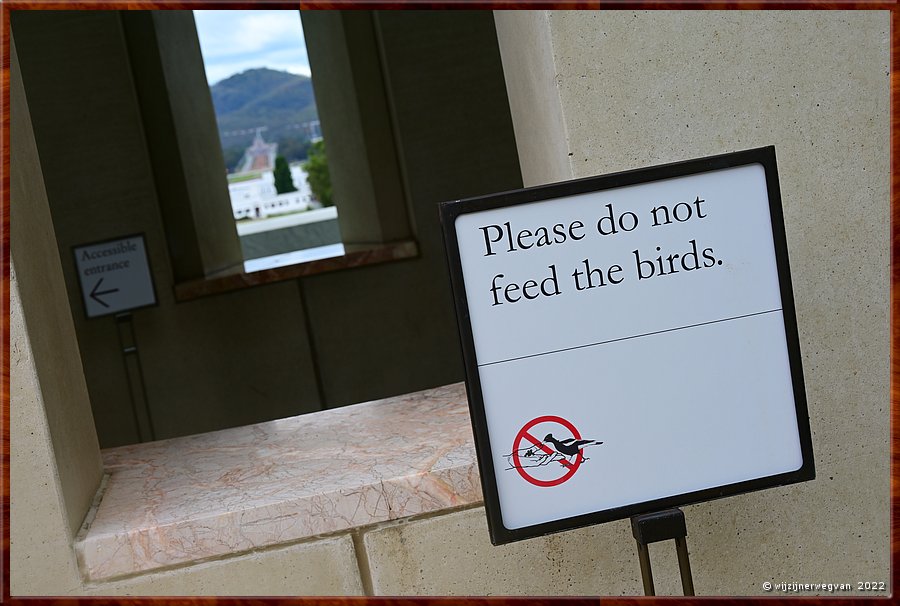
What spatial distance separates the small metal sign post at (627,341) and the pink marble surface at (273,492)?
25 centimetres

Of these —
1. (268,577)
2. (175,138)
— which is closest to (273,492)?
(268,577)

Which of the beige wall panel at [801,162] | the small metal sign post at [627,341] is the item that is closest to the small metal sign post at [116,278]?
the beige wall panel at [801,162]

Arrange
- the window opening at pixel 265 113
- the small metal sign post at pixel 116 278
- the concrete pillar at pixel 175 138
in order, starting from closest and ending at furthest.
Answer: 1. the small metal sign post at pixel 116 278
2. the concrete pillar at pixel 175 138
3. the window opening at pixel 265 113

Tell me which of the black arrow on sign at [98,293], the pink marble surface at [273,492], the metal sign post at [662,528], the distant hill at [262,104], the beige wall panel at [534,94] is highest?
the distant hill at [262,104]

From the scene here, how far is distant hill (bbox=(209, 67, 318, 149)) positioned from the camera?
30.3ft

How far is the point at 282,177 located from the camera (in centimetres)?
943

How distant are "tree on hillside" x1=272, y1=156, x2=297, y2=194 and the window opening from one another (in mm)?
11

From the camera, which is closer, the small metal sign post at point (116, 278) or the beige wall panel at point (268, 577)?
the beige wall panel at point (268, 577)

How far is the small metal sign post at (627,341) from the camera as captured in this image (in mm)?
937

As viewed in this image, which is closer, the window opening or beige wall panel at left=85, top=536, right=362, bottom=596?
beige wall panel at left=85, top=536, right=362, bottom=596

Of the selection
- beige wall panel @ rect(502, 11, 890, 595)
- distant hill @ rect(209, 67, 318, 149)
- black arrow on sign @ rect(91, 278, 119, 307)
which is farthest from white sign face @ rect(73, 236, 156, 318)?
distant hill @ rect(209, 67, 318, 149)

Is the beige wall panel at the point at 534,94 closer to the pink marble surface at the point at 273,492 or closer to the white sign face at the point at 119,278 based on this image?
the pink marble surface at the point at 273,492

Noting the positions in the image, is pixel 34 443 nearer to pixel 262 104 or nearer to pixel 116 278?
pixel 116 278

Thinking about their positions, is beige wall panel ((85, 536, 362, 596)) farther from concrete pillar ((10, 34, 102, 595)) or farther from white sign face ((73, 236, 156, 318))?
white sign face ((73, 236, 156, 318))
